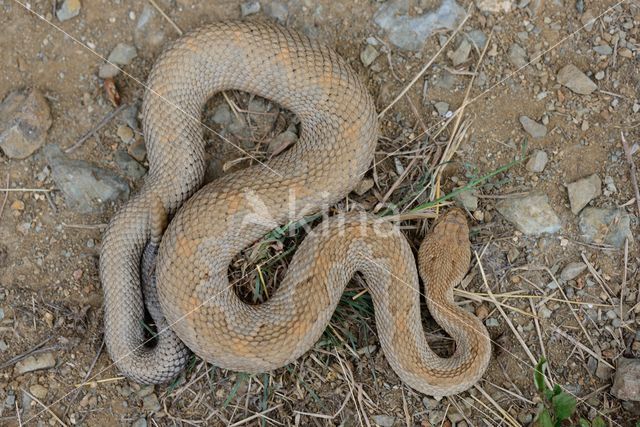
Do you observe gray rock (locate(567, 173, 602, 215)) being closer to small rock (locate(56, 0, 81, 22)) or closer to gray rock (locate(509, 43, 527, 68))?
gray rock (locate(509, 43, 527, 68))

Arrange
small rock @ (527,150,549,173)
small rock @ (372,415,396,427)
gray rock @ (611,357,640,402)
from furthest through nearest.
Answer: small rock @ (527,150,549,173), small rock @ (372,415,396,427), gray rock @ (611,357,640,402)

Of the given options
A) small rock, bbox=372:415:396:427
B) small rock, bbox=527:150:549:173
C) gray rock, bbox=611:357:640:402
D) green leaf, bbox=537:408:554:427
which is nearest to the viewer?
green leaf, bbox=537:408:554:427

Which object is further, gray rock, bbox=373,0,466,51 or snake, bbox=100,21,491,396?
gray rock, bbox=373,0,466,51

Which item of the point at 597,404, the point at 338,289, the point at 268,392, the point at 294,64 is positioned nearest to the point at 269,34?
the point at 294,64

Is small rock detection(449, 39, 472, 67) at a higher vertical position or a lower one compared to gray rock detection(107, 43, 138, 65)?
lower

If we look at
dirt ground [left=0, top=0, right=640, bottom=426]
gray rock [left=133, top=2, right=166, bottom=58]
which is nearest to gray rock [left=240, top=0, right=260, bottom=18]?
dirt ground [left=0, top=0, right=640, bottom=426]

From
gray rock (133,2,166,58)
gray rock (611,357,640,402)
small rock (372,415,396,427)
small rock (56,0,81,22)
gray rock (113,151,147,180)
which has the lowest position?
small rock (372,415,396,427)

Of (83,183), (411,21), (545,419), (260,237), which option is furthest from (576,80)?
(83,183)

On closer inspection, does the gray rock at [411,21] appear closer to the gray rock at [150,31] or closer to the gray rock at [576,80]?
the gray rock at [576,80]
